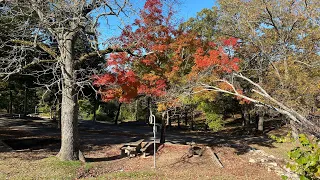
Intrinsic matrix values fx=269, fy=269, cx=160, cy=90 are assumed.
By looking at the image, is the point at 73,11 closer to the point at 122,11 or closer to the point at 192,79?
the point at 122,11

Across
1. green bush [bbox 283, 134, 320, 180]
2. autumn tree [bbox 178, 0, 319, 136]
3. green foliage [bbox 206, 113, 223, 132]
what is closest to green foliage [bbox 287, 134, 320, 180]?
green bush [bbox 283, 134, 320, 180]

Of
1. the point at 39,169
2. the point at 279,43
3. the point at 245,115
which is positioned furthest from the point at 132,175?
the point at 245,115

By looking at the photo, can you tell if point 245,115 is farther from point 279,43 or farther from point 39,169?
point 39,169

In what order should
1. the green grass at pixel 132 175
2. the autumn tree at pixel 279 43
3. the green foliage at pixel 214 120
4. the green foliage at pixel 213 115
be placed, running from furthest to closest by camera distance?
the green foliage at pixel 214 120 < the green foliage at pixel 213 115 < the autumn tree at pixel 279 43 < the green grass at pixel 132 175

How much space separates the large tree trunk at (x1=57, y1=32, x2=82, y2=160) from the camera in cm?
991

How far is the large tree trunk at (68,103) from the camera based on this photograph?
9.91 m

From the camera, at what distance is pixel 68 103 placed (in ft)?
32.7

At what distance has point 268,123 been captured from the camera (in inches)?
1213

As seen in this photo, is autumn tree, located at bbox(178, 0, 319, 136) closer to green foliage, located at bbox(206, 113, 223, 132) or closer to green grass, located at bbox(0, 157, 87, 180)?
green foliage, located at bbox(206, 113, 223, 132)

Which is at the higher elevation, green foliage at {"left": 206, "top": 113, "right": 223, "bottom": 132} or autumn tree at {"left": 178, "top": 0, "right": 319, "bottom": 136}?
autumn tree at {"left": 178, "top": 0, "right": 319, "bottom": 136}

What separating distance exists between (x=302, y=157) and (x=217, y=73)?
12.0 meters

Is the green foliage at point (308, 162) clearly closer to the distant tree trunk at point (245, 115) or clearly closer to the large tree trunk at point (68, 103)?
the large tree trunk at point (68, 103)

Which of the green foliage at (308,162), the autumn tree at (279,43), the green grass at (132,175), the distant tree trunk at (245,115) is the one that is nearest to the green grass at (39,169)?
the green grass at (132,175)

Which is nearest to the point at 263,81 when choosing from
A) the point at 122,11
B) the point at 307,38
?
the point at 307,38
